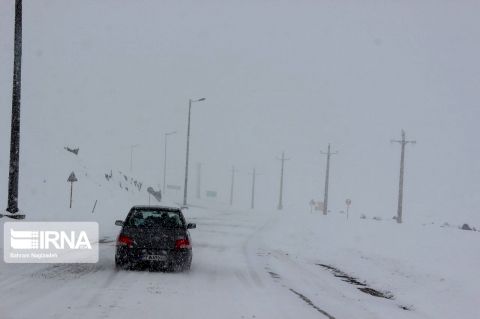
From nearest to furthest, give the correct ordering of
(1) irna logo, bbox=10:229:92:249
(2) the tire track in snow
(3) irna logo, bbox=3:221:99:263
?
1. (2) the tire track in snow
2. (3) irna logo, bbox=3:221:99:263
3. (1) irna logo, bbox=10:229:92:249

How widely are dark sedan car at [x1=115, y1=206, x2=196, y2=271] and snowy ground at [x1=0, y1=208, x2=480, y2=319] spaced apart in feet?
0.97

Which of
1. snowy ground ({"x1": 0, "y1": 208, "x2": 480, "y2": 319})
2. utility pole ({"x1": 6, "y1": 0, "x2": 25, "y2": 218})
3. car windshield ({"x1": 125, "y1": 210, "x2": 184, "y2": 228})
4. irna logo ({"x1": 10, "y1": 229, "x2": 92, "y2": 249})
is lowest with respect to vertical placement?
irna logo ({"x1": 10, "y1": 229, "x2": 92, "y2": 249})

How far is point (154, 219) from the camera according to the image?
44.4 feet

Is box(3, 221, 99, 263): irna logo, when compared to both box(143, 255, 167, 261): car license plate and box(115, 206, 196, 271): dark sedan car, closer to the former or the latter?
box(115, 206, 196, 271): dark sedan car

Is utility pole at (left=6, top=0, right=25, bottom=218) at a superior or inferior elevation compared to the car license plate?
superior

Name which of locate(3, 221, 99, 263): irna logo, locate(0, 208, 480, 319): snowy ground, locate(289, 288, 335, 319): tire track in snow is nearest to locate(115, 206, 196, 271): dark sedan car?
locate(0, 208, 480, 319): snowy ground

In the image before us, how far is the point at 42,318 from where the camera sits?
7.82 m

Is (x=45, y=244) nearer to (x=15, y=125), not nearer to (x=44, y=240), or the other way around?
(x=44, y=240)

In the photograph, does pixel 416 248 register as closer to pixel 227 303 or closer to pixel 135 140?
pixel 227 303

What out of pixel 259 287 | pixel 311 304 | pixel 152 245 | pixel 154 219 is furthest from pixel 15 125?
pixel 311 304

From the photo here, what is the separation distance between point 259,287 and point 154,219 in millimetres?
3180

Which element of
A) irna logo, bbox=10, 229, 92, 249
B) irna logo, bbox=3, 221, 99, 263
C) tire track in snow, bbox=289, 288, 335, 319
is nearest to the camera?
tire track in snow, bbox=289, 288, 335, 319

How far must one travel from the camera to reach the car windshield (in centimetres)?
1323

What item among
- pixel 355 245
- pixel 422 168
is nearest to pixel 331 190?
pixel 422 168
